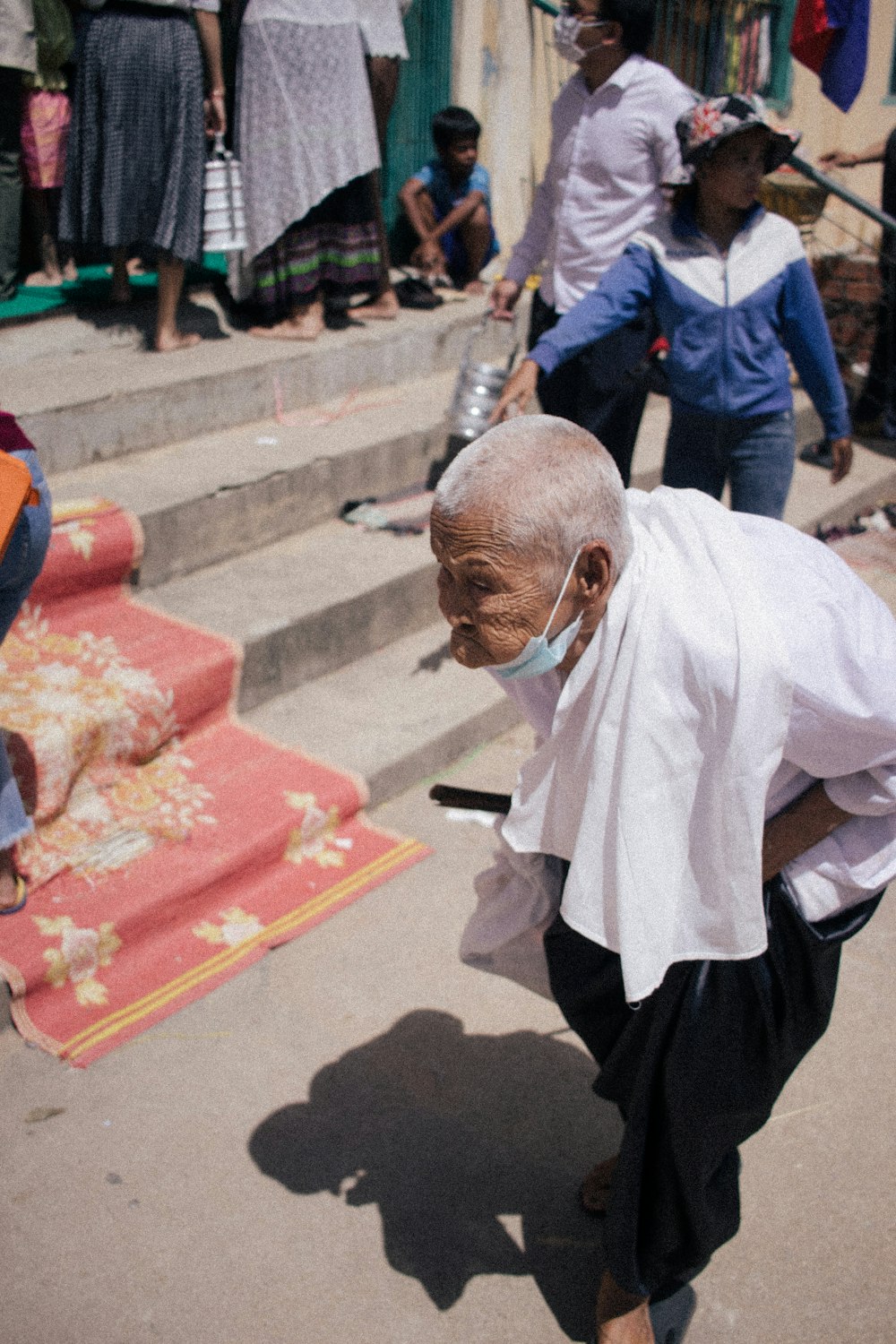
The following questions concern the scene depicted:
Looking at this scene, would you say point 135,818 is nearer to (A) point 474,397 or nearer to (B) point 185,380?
(B) point 185,380

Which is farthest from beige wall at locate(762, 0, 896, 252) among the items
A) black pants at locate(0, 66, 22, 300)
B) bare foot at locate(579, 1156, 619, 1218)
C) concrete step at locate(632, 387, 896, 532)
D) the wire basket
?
bare foot at locate(579, 1156, 619, 1218)

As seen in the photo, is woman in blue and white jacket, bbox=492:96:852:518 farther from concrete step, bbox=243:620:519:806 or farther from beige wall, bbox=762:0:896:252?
beige wall, bbox=762:0:896:252

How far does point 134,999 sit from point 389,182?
5518mm

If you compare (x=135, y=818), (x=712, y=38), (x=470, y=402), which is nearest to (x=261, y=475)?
(x=470, y=402)

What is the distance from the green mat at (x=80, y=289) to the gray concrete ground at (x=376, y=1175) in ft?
10.5

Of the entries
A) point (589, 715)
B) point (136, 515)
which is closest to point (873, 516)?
point (136, 515)

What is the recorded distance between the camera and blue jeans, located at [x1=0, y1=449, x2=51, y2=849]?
2701 millimetres

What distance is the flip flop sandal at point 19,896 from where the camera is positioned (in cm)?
296

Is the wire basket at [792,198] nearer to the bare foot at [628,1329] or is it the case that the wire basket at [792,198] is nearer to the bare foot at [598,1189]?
the bare foot at [598,1189]

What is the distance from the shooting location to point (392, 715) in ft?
13.2

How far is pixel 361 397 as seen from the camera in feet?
18.2

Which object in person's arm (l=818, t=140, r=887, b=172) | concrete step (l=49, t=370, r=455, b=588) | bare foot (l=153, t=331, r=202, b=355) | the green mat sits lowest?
concrete step (l=49, t=370, r=455, b=588)

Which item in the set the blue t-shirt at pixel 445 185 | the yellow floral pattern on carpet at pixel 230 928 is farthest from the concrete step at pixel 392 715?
the blue t-shirt at pixel 445 185

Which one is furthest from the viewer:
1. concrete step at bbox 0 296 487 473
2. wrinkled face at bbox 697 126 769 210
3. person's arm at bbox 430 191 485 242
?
person's arm at bbox 430 191 485 242
